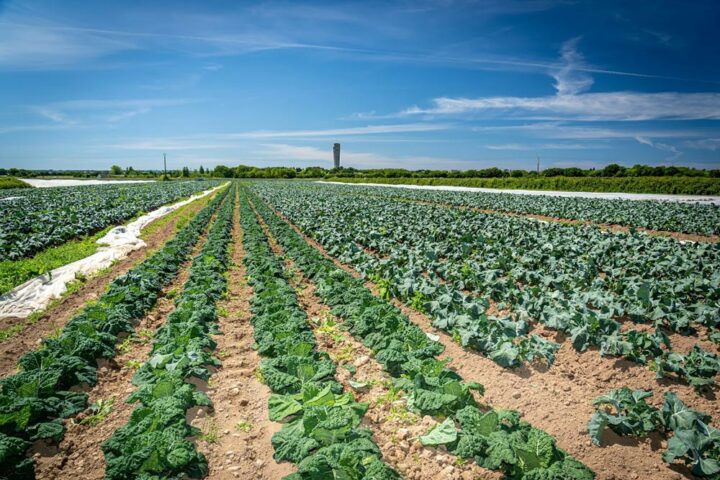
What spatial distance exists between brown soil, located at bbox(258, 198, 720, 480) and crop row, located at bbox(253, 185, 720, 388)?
20 cm

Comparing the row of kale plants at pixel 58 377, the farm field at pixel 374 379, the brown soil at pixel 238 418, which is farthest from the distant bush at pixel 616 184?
the row of kale plants at pixel 58 377

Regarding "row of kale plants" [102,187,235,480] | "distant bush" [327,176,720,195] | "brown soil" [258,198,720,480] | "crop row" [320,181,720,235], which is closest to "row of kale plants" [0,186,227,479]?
"row of kale plants" [102,187,235,480]

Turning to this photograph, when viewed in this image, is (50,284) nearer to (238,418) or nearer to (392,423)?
(238,418)

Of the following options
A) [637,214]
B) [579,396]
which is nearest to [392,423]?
[579,396]

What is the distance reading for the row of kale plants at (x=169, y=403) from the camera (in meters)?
3.41

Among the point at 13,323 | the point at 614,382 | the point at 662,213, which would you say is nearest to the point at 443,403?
the point at 614,382

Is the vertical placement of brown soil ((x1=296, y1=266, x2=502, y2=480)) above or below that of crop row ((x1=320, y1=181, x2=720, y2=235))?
below

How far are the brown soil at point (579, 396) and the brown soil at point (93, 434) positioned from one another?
177 inches

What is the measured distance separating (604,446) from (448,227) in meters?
13.4

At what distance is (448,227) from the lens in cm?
1697

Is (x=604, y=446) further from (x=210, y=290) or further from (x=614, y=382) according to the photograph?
(x=210, y=290)

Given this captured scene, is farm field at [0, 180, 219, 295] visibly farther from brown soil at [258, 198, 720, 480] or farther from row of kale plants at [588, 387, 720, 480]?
row of kale plants at [588, 387, 720, 480]

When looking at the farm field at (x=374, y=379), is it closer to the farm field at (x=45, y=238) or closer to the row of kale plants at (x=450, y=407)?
the row of kale plants at (x=450, y=407)

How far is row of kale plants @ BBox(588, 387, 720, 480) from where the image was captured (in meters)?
3.41
